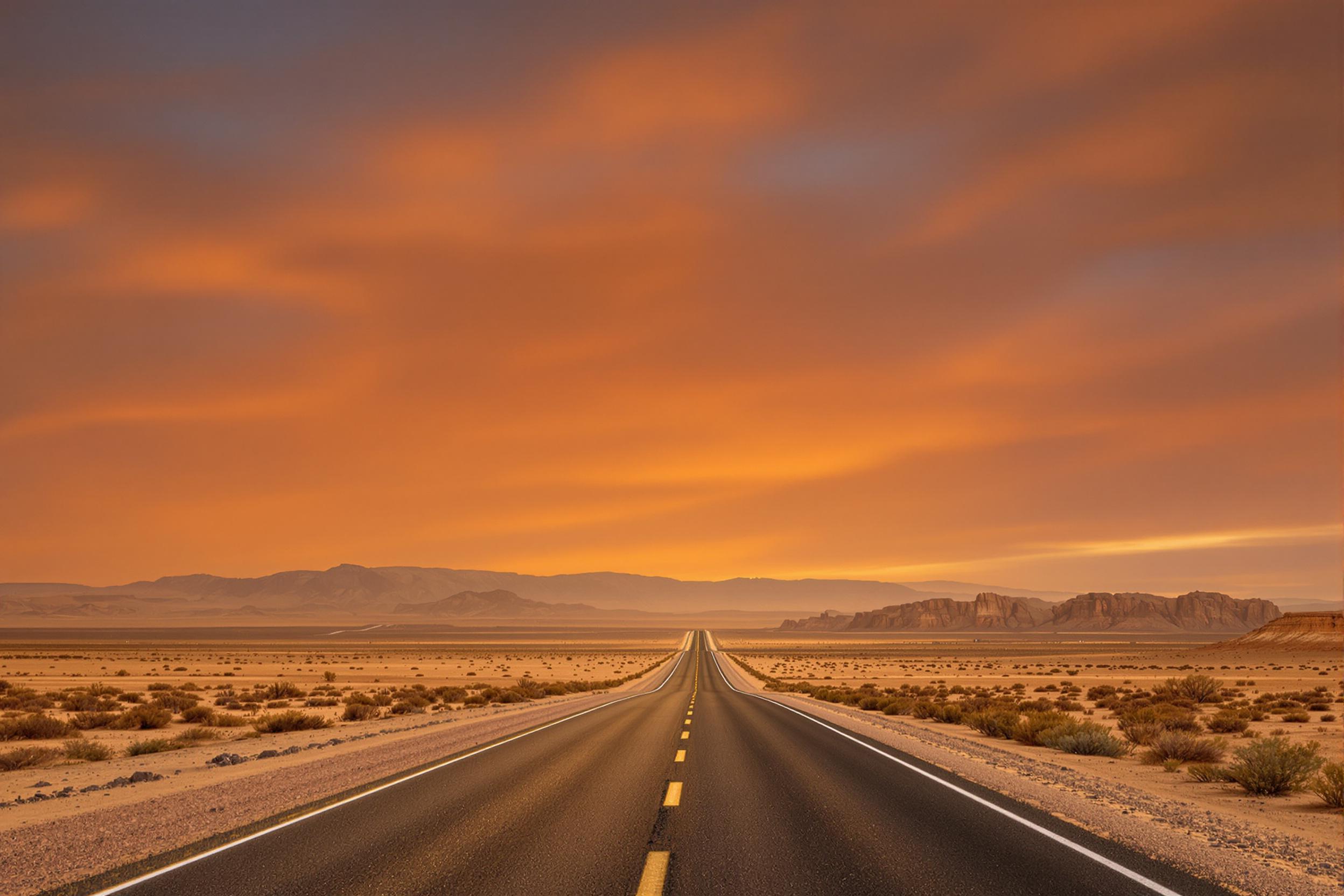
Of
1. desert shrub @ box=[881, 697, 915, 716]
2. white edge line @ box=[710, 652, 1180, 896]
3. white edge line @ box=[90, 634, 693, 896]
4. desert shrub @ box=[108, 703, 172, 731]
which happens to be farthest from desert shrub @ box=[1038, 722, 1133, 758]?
desert shrub @ box=[108, 703, 172, 731]

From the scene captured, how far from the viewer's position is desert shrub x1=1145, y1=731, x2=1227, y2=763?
19.3 meters

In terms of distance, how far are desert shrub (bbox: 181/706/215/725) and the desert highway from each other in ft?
61.7

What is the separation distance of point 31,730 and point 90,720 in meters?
2.85

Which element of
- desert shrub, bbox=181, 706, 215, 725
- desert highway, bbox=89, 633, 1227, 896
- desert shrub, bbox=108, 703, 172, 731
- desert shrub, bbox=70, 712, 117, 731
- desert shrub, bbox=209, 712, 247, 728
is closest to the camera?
desert highway, bbox=89, 633, 1227, 896

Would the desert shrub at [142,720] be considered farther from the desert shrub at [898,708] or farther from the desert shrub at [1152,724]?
the desert shrub at [1152,724]

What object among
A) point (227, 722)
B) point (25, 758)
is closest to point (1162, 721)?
point (25, 758)

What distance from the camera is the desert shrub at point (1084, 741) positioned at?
66.8ft

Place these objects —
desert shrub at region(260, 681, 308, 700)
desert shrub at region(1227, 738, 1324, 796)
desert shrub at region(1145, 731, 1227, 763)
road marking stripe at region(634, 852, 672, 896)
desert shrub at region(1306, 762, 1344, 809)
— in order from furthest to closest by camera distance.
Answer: desert shrub at region(260, 681, 308, 700), desert shrub at region(1145, 731, 1227, 763), desert shrub at region(1227, 738, 1324, 796), desert shrub at region(1306, 762, 1344, 809), road marking stripe at region(634, 852, 672, 896)

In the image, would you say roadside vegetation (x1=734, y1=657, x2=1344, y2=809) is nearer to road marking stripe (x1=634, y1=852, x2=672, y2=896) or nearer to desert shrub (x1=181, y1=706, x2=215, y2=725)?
road marking stripe (x1=634, y1=852, x2=672, y2=896)

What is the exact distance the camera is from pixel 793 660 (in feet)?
343

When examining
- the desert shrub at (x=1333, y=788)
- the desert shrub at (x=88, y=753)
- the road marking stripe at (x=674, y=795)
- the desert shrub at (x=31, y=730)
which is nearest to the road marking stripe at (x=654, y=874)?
the road marking stripe at (x=674, y=795)

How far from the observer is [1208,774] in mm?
16344

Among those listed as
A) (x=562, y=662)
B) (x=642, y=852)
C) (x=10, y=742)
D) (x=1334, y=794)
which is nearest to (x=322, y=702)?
(x=10, y=742)

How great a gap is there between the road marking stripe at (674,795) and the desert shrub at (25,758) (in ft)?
50.3
